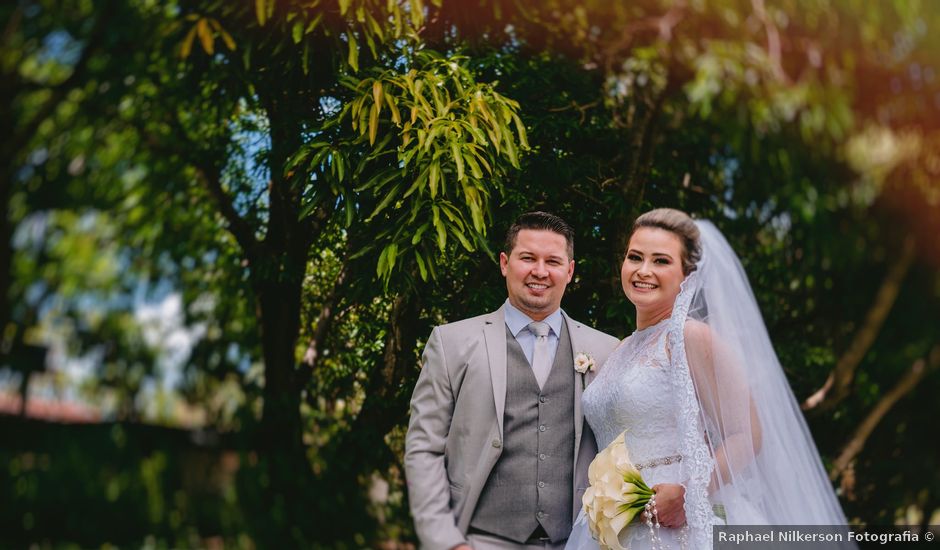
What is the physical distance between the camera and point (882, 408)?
151 inches

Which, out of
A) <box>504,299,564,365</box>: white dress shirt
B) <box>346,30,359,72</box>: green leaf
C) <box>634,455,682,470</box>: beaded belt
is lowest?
<box>634,455,682,470</box>: beaded belt

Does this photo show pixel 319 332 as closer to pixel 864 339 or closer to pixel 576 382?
pixel 576 382

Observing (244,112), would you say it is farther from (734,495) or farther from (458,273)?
(734,495)

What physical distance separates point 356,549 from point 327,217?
1476mm

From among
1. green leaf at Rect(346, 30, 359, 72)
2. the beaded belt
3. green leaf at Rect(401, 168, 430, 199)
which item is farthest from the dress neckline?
green leaf at Rect(346, 30, 359, 72)

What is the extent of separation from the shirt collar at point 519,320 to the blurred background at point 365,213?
60 centimetres

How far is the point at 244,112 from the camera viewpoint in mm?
3133

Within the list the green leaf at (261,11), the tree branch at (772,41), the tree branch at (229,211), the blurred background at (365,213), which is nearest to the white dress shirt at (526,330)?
the blurred background at (365,213)

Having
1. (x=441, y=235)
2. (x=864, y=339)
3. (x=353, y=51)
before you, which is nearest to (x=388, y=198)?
(x=441, y=235)

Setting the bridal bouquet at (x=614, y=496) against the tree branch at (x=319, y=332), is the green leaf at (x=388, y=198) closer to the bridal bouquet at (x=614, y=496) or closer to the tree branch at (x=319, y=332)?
the tree branch at (x=319, y=332)

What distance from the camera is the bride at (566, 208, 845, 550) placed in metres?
1.91

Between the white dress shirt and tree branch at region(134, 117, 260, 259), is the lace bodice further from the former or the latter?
tree branch at region(134, 117, 260, 259)

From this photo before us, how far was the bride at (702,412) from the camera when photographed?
6.26 ft

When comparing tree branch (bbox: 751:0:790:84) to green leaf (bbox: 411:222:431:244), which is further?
tree branch (bbox: 751:0:790:84)
